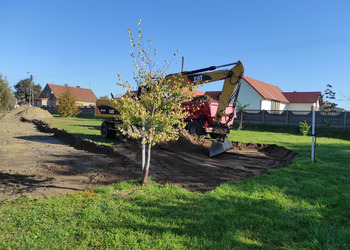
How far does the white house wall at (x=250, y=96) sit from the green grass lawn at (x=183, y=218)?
29121 millimetres

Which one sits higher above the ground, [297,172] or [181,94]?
[181,94]

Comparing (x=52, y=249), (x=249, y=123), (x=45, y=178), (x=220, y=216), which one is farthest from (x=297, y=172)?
(x=249, y=123)

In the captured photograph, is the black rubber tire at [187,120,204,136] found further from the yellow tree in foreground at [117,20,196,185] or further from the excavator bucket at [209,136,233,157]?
the yellow tree in foreground at [117,20,196,185]

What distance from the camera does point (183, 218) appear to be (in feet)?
11.7

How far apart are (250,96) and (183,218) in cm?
3245

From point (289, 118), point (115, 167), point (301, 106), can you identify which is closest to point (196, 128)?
point (115, 167)

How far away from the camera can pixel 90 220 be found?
3.43 metres

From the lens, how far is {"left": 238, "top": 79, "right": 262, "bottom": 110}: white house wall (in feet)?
108

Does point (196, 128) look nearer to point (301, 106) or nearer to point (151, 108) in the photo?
point (151, 108)

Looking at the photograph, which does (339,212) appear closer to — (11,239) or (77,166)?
(11,239)

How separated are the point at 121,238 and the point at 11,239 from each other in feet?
4.19

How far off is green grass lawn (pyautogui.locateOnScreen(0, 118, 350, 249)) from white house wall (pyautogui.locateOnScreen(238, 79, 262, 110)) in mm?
29121

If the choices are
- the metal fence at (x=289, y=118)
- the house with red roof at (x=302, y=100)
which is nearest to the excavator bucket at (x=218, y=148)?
the metal fence at (x=289, y=118)

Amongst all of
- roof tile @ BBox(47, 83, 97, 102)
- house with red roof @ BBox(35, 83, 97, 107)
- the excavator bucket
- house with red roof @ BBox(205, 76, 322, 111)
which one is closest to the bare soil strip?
the excavator bucket
